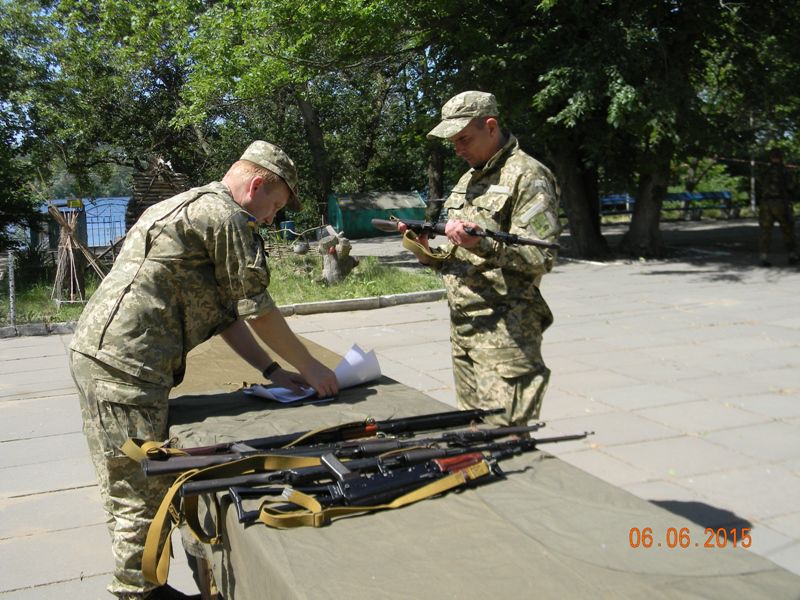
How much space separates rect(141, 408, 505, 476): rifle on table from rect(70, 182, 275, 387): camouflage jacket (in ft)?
1.82

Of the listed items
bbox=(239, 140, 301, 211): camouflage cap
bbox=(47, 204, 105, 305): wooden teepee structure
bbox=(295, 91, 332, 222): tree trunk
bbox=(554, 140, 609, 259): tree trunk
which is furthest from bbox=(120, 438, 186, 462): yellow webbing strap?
bbox=(295, 91, 332, 222): tree trunk

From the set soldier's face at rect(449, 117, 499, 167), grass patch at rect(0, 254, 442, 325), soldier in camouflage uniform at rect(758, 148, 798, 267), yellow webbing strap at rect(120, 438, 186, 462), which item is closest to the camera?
yellow webbing strap at rect(120, 438, 186, 462)

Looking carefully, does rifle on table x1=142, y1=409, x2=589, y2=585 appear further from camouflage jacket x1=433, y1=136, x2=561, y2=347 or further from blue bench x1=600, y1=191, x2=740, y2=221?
blue bench x1=600, y1=191, x2=740, y2=221

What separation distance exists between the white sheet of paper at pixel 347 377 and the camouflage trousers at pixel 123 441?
0.44 metres

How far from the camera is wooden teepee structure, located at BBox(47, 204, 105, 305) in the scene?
1223 centimetres

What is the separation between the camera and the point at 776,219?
14.5 metres

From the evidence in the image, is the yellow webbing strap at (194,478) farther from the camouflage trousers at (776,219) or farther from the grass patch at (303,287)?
the camouflage trousers at (776,219)

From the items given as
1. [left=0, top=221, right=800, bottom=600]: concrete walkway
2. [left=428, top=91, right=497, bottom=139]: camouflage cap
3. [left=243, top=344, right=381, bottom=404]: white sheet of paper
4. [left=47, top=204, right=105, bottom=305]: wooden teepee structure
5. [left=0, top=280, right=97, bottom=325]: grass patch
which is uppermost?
[left=428, top=91, right=497, bottom=139]: camouflage cap

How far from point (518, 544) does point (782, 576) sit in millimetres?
569

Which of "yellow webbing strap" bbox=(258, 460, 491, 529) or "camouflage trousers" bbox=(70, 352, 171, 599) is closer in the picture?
"yellow webbing strap" bbox=(258, 460, 491, 529)

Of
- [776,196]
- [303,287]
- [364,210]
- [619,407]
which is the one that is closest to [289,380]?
[619,407]

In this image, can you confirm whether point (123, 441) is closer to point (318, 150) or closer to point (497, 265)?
point (497, 265)
